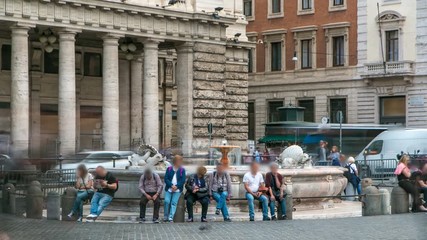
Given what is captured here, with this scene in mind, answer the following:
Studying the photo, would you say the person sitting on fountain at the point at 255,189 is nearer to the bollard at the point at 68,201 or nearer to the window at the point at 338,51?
the bollard at the point at 68,201

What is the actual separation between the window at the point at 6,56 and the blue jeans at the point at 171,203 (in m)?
25.7

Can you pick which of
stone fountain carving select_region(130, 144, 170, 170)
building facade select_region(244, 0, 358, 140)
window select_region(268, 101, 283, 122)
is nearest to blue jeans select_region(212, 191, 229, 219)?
stone fountain carving select_region(130, 144, 170, 170)

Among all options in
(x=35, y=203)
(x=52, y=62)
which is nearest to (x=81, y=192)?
(x=35, y=203)

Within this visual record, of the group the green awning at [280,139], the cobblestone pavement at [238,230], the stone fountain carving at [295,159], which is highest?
the green awning at [280,139]

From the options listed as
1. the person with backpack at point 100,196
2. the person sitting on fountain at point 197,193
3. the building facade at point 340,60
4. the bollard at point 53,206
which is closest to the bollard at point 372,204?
the person sitting on fountain at point 197,193

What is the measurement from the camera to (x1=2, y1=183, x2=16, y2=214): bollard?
73.0 ft

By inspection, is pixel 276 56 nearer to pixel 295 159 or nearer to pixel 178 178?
pixel 295 159

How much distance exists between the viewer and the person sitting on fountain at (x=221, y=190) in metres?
22.1

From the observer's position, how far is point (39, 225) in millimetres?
20922

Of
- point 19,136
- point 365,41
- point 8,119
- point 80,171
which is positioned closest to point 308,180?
point 80,171

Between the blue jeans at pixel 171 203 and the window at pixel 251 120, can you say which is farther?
the window at pixel 251 120

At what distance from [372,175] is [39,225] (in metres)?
21.7

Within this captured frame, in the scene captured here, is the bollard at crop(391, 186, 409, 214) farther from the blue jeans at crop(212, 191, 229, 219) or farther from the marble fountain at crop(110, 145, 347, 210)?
the blue jeans at crop(212, 191, 229, 219)

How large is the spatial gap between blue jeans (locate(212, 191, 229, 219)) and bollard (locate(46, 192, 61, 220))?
4057 mm
